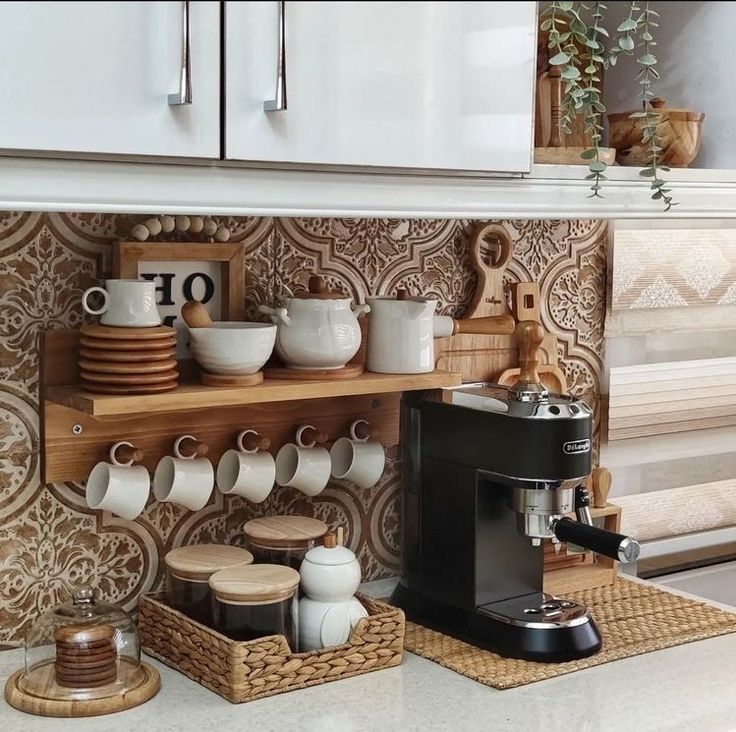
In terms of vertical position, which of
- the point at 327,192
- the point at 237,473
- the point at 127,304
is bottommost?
the point at 237,473

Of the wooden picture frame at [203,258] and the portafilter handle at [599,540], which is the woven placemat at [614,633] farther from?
the wooden picture frame at [203,258]

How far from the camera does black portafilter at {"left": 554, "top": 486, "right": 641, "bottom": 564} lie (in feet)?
4.30

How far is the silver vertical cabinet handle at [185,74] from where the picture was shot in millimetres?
962

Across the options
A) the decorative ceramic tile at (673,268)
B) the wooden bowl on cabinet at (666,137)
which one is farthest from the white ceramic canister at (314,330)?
the decorative ceramic tile at (673,268)

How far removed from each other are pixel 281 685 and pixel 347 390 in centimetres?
→ 40

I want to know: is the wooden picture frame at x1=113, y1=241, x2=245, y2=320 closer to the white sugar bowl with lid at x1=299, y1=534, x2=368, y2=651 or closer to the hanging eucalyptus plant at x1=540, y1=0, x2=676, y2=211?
the white sugar bowl with lid at x1=299, y1=534, x2=368, y2=651

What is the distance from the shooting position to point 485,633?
4.67ft

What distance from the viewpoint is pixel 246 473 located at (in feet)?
4.84

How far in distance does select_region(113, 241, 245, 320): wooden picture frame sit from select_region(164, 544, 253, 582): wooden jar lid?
1.09 feet

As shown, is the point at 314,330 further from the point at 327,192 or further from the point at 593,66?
the point at 593,66

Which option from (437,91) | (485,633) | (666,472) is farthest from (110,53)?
(666,472)

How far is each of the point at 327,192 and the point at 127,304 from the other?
305 millimetres

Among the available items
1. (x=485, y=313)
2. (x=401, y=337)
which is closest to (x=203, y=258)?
(x=401, y=337)

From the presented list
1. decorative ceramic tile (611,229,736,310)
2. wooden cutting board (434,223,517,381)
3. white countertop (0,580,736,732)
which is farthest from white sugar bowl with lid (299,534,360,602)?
decorative ceramic tile (611,229,736,310)
